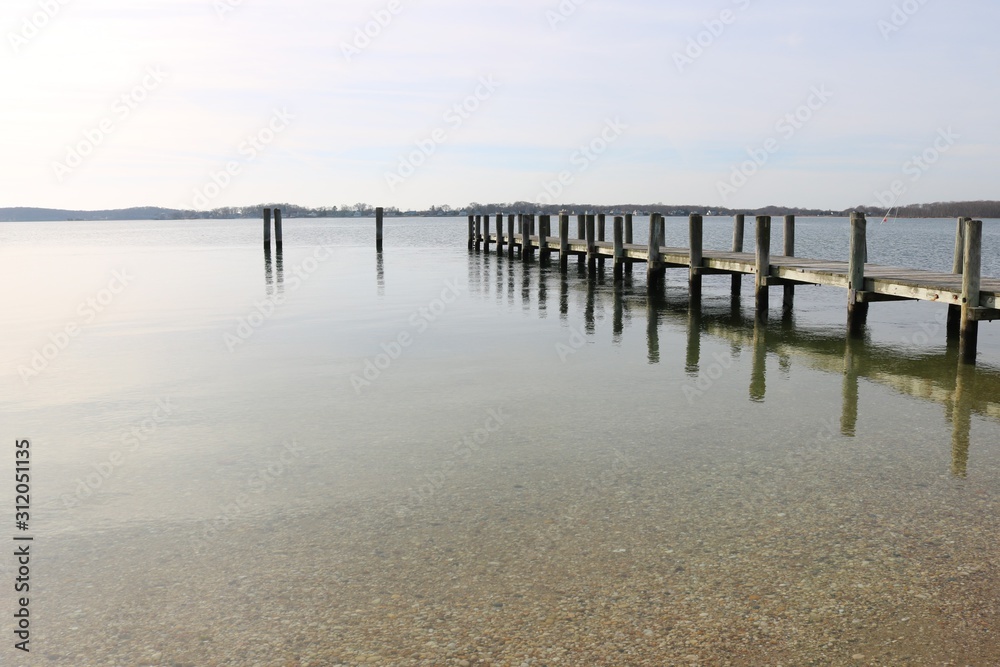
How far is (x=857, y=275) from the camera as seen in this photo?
47.9 ft

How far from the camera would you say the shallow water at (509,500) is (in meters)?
4.72

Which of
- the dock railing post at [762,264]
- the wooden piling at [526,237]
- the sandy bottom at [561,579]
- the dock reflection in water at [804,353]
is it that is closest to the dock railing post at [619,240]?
the dock reflection in water at [804,353]

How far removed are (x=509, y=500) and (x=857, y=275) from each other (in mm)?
10308

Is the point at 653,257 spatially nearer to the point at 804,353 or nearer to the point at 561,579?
the point at 804,353

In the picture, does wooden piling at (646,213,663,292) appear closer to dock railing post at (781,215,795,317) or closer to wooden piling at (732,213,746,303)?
wooden piling at (732,213,746,303)

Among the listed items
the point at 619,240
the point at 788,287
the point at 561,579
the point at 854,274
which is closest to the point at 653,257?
the point at 619,240

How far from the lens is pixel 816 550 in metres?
5.73

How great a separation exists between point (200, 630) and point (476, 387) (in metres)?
6.62

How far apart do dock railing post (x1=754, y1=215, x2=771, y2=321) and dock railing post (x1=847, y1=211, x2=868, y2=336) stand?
2.33 metres

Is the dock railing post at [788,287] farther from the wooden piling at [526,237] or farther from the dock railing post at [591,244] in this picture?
the wooden piling at [526,237]

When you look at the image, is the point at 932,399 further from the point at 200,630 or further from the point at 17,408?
the point at 17,408

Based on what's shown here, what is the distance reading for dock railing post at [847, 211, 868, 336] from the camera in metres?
14.5

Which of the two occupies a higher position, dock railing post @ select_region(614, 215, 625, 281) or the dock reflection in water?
dock railing post @ select_region(614, 215, 625, 281)

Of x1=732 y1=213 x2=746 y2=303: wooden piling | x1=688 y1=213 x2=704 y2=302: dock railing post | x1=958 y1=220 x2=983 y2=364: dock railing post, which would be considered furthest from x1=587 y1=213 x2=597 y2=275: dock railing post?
x1=958 y1=220 x2=983 y2=364: dock railing post
